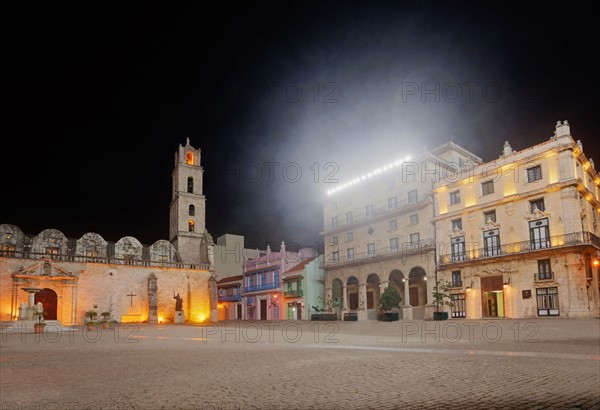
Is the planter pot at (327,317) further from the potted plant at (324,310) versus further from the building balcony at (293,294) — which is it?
the building balcony at (293,294)

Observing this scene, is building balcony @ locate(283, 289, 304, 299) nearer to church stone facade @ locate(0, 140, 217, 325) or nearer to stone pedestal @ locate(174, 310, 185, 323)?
church stone facade @ locate(0, 140, 217, 325)

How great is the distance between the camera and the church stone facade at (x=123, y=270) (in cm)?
3872

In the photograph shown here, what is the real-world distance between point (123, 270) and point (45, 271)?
7.10 metres

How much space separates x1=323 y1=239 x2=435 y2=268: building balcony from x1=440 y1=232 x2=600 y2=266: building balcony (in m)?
2.01

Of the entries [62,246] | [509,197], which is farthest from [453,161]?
[62,246]

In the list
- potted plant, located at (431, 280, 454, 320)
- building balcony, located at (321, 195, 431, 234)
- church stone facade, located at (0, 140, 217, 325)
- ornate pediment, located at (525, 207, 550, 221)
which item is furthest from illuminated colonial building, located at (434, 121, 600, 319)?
church stone facade, located at (0, 140, 217, 325)

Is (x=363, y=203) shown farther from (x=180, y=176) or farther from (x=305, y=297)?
(x=180, y=176)

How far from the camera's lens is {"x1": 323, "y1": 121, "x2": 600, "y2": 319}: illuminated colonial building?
101 feet

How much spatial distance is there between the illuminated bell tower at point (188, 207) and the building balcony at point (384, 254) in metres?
15.5

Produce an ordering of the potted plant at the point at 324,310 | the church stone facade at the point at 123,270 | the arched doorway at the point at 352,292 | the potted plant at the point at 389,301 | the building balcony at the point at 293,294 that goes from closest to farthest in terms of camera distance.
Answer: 1. the potted plant at the point at 389,301
2. the church stone facade at the point at 123,270
3. the potted plant at the point at 324,310
4. the arched doorway at the point at 352,292
5. the building balcony at the point at 293,294

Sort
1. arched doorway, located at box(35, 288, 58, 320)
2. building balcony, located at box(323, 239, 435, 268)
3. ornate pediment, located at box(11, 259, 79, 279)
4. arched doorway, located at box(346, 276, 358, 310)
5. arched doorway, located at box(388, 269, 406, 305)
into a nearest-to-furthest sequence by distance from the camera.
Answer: ornate pediment, located at box(11, 259, 79, 279), arched doorway, located at box(35, 288, 58, 320), building balcony, located at box(323, 239, 435, 268), arched doorway, located at box(388, 269, 406, 305), arched doorway, located at box(346, 276, 358, 310)

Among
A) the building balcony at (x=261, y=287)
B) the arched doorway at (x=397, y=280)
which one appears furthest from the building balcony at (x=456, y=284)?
the building balcony at (x=261, y=287)

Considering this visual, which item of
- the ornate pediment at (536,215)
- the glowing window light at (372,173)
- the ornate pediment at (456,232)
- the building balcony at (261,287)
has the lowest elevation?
the building balcony at (261,287)

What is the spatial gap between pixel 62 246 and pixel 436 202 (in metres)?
35.8
